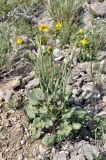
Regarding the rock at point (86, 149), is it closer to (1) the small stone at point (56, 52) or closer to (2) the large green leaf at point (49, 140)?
(2) the large green leaf at point (49, 140)

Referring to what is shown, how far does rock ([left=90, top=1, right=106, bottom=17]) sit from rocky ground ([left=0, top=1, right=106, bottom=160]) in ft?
2.54

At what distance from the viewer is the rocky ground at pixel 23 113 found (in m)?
3.38

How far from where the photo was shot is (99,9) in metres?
5.05

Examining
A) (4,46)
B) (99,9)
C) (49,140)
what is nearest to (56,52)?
(4,46)

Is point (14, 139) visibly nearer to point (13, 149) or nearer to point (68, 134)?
point (13, 149)

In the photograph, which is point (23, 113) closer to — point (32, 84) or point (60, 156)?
point (32, 84)

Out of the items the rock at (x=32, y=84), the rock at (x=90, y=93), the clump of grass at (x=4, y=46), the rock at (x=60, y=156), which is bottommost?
the rock at (x=60, y=156)

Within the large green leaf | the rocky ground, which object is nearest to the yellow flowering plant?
the large green leaf

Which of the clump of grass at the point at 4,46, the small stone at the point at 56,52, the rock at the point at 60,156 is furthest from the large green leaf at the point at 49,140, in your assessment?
the small stone at the point at 56,52

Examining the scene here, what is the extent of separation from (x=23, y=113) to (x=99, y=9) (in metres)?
1.98

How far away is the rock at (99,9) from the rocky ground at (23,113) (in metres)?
0.77

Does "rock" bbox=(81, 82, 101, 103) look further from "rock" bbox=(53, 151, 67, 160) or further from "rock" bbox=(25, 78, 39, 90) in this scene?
"rock" bbox=(53, 151, 67, 160)

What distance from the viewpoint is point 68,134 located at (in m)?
3.35

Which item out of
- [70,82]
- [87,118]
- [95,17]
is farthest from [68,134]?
[95,17]
